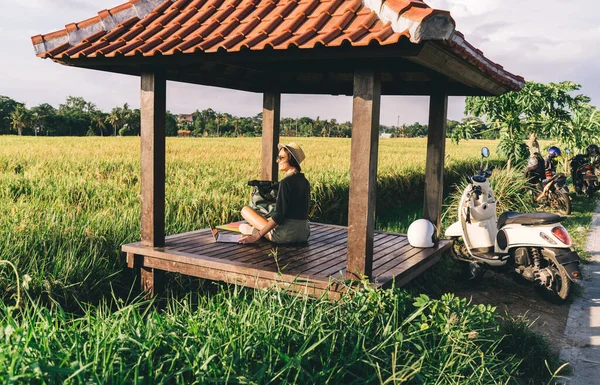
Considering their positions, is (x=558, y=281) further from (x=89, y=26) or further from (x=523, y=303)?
(x=89, y=26)

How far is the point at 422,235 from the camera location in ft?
18.9

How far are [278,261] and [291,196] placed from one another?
661 millimetres

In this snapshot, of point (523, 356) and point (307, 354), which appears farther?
point (523, 356)

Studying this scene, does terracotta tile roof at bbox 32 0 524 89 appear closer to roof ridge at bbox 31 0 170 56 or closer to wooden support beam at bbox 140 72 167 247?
roof ridge at bbox 31 0 170 56

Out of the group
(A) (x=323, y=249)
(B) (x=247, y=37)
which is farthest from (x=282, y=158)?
(B) (x=247, y=37)

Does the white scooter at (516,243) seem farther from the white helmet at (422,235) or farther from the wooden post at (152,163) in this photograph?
the wooden post at (152,163)

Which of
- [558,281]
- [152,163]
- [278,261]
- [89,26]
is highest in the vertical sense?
[89,26]

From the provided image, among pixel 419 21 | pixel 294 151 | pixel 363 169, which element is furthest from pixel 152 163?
pixel 419 21

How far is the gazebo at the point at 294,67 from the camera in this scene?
373 cm

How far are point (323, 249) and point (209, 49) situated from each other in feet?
7.75

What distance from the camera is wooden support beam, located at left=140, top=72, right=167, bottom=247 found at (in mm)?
4879

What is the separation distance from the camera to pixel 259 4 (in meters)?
4.61

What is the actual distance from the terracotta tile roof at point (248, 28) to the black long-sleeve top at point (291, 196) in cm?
149

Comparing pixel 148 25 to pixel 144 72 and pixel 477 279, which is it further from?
pixel 477 279
